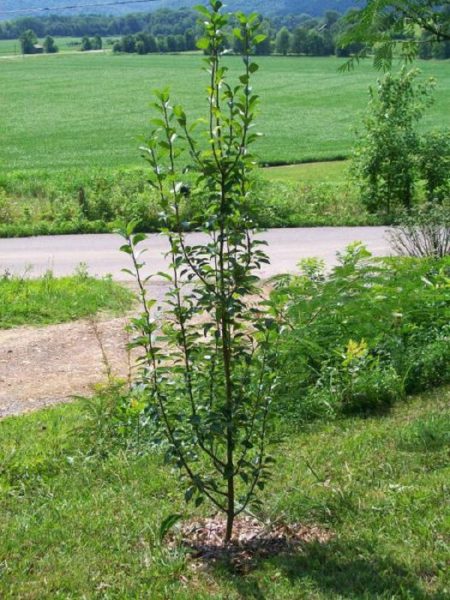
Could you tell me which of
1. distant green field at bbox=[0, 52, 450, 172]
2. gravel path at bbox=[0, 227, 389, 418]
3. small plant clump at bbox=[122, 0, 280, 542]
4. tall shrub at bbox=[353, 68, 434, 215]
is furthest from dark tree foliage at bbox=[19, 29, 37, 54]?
small plant clump at bbox=[122, 0, 280, 542]

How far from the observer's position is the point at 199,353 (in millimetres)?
4754

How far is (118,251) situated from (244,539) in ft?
42.2

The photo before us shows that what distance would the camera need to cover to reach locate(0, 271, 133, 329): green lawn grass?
1209 centimetres

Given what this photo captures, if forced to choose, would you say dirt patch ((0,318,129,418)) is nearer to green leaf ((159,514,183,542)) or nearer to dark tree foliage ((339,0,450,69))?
green leaf ((159,514,183,542))

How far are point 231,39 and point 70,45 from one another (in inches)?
6324

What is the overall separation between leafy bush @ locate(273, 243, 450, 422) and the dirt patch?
1.81 metres

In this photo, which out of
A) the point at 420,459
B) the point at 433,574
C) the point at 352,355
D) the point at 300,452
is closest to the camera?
the point at 433,574

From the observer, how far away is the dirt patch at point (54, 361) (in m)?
9.05

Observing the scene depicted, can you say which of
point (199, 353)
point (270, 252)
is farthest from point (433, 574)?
point (270, 252)

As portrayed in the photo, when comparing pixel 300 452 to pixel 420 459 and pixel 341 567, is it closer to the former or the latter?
pixel 420 459

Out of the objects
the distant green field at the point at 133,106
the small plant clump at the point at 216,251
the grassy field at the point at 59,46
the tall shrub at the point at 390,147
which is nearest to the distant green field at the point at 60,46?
the grassy field at the point at 59,46

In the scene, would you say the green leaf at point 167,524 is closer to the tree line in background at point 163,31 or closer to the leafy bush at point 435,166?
the leafy bush at point 435,166

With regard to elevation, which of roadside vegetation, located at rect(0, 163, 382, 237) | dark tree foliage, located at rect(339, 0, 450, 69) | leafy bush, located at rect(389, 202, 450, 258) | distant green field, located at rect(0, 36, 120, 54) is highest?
dark tree foliage, located at rect(339, 0, 450, 69)

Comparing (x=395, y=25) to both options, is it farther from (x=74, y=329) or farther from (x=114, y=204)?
(x=114, y=204)
